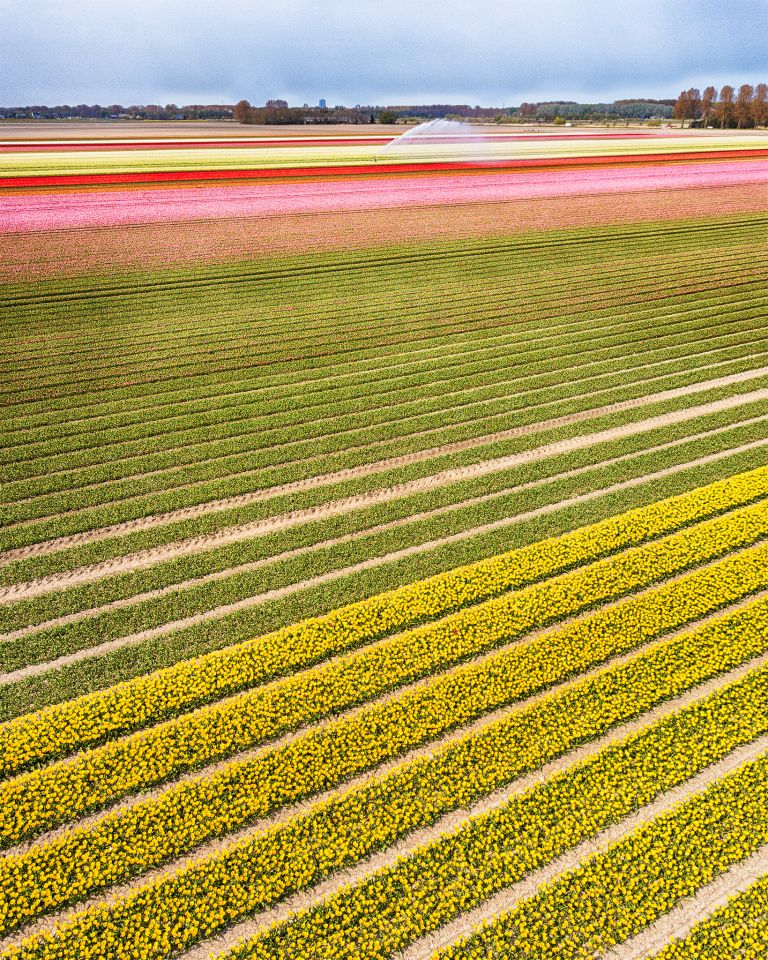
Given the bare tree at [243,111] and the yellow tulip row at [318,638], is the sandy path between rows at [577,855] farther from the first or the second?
the bare tree at [243,111]

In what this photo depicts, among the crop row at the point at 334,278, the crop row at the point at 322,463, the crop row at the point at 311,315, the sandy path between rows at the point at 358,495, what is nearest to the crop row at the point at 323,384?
the crop row at the point at 311,315

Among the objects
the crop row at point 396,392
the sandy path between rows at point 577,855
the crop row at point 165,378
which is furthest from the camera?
the crop row at point 165,378

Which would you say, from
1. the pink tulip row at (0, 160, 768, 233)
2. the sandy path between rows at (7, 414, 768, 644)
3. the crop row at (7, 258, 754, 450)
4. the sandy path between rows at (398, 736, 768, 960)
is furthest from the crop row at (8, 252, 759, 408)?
the sandy path between rows at (398, 736, 768, 960)

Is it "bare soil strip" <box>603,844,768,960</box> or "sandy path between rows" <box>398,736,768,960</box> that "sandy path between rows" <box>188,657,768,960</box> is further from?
"bare soil strip" <box>603,844,768,960</box>

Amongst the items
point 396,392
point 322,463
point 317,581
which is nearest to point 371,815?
point 317,581

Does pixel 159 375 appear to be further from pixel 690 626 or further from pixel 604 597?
pixel 690 626

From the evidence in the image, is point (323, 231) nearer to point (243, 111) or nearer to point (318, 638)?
point (318, 638)
